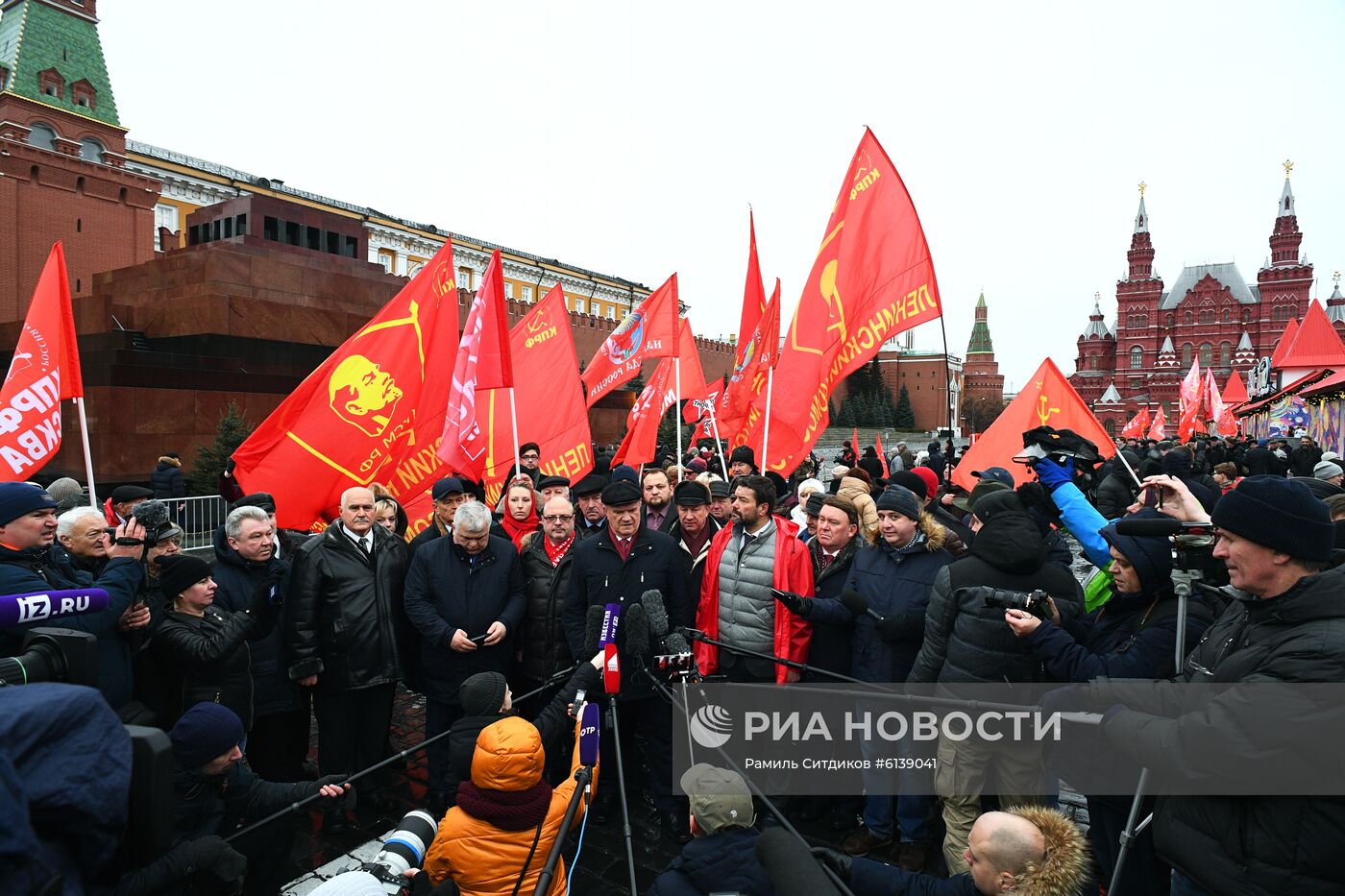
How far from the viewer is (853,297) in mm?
6051

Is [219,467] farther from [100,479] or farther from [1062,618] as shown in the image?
[1062,618]

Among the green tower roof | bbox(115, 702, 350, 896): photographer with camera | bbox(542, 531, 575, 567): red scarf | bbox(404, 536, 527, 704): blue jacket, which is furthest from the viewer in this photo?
the green tower roof

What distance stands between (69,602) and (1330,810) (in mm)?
3595

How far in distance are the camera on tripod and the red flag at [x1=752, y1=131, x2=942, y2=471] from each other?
10.0 feet

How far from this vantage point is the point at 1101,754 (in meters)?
2.62

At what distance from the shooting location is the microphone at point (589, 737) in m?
2.60

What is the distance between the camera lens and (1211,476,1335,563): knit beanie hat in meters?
1.90

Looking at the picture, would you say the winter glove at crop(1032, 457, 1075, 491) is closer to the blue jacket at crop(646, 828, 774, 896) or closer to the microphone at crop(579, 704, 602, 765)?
the blue jacket at crop(646, 828, 774, 896)

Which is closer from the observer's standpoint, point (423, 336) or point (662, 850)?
point (662, 850)

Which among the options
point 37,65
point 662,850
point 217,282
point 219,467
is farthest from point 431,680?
point 37,65

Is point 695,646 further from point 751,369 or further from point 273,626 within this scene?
point 751,369

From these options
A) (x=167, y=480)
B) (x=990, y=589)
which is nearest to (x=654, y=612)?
(x=990, y=589)

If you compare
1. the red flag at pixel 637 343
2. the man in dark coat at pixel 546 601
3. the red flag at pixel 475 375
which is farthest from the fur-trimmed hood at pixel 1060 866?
the red flag at pixel 637 343

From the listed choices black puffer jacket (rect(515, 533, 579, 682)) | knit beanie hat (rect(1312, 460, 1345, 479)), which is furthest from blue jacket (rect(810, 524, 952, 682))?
knit beanie hat (rect(1312, 460, 1345, 479))
